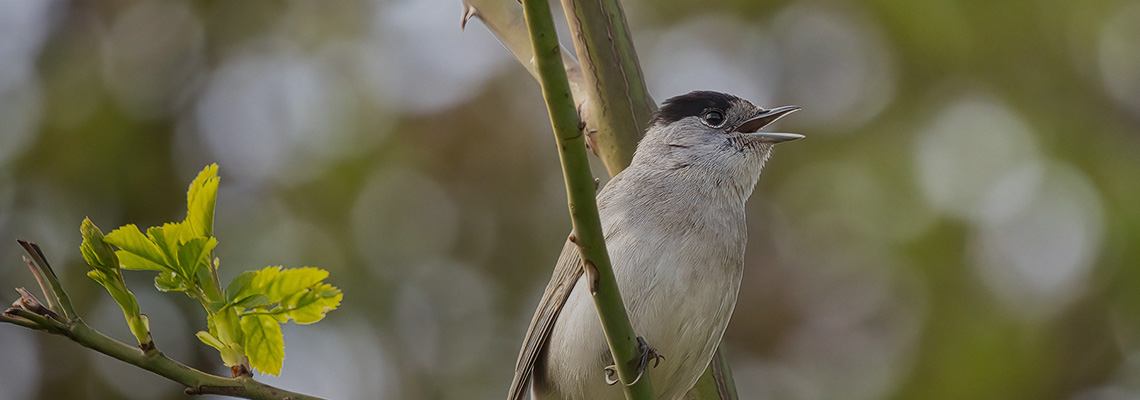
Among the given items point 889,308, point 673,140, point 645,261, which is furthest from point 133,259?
point 889,308

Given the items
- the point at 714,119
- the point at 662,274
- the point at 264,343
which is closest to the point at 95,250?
the point at 264,343

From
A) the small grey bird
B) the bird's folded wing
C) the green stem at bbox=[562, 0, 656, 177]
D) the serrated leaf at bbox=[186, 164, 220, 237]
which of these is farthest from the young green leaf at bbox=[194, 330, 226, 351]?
the bird's folded wing

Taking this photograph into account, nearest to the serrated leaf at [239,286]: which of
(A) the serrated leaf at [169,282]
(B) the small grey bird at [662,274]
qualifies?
(A) the serrated leaf at [169,282]

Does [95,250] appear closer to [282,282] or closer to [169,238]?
[169,238]

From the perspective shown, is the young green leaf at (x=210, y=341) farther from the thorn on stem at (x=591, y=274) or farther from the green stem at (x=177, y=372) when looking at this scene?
the thorn on stem at (x=591, y=274)

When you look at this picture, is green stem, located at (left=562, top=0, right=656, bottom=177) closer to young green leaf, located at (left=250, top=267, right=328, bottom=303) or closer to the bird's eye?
the bird's eye

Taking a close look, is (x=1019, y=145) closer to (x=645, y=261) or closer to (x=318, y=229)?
(x=645, y=261)
